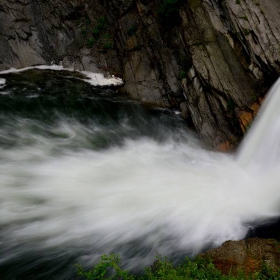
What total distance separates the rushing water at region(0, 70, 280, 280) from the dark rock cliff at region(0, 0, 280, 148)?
5.00 ft

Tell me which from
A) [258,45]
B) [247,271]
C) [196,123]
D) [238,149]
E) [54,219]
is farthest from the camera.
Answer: [196,123]

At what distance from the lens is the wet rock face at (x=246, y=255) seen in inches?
243

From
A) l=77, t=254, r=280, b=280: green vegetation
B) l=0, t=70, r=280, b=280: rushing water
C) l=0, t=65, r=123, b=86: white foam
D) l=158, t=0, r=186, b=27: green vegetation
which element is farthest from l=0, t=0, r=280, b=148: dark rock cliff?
l=77, t=254, r=280, b=280: green vegetation

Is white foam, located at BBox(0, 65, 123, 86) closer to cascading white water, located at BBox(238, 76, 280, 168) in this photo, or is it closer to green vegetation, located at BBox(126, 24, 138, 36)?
green vegetation, located at BBox(126, 24, 138, 36)

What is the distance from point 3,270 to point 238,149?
8.14m

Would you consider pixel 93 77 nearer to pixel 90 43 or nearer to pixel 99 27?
pixel 90 43

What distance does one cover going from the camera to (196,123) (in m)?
13.3

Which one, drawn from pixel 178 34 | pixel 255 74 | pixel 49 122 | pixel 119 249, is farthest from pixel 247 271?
pixel 178 34

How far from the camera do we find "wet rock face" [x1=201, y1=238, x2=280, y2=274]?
Answer: 618 centimetres

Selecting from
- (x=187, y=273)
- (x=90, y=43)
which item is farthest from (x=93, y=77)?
(x=187, y=273)

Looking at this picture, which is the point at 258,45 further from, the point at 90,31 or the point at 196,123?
the point at 90,31

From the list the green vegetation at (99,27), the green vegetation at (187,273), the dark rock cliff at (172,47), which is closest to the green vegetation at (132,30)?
the dark rock cliff at (172,47)

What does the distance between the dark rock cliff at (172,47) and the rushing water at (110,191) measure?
1.52 metres

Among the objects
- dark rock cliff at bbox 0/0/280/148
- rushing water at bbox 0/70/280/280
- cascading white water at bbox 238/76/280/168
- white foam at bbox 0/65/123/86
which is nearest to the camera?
rushing water at bbox 0/70/280/280
